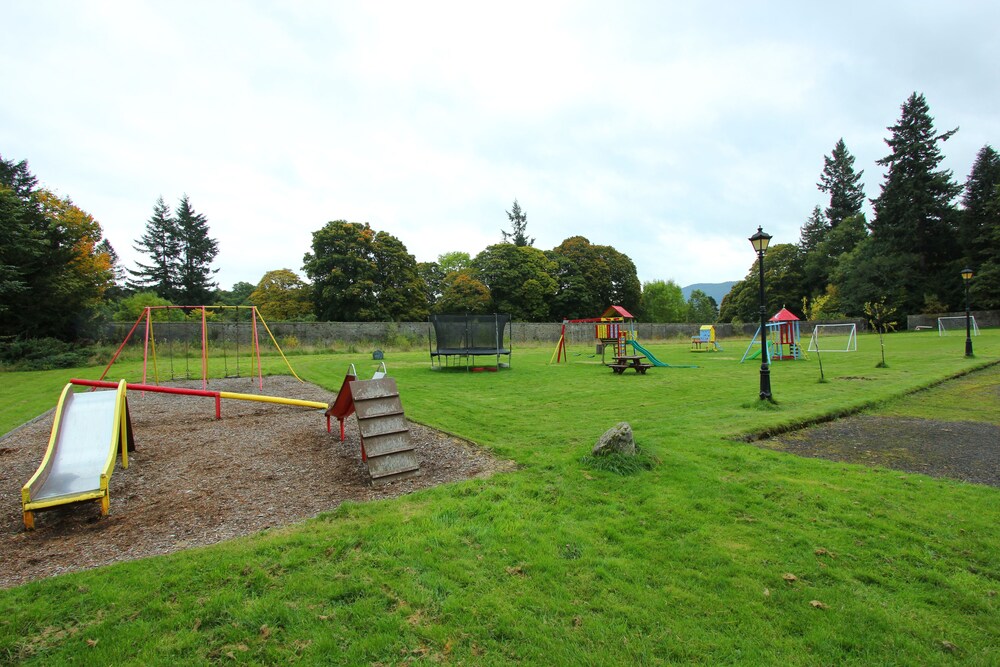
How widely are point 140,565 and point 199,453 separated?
337cm

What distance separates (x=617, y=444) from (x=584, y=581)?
225cm

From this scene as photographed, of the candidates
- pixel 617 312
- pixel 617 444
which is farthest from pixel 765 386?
pixel 617 312

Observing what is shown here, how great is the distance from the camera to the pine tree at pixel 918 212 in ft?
159

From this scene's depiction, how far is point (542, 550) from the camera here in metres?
3.22

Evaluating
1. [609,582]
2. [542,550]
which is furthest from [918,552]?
[542,550]

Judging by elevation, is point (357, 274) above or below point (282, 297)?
above

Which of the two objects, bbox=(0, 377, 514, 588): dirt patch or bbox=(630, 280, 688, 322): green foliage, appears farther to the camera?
bbox=(630, 280, 688, 322): green foliage

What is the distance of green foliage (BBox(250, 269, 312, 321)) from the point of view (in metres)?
44.8

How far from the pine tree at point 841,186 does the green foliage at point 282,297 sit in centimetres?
7117

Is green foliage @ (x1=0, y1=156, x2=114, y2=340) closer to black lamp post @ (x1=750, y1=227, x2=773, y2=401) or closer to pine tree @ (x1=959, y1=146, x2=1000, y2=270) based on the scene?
black lamp post @ (x1=750, y1=227, x2=773, y2=401)

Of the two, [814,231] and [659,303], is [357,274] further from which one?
[814,231]

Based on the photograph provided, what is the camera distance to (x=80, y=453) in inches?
183

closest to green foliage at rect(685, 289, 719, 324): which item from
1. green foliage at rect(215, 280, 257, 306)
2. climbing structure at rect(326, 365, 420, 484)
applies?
green foliage at rect(215, 280, 257, 306)

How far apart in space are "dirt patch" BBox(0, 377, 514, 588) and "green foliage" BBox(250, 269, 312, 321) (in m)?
38.3
